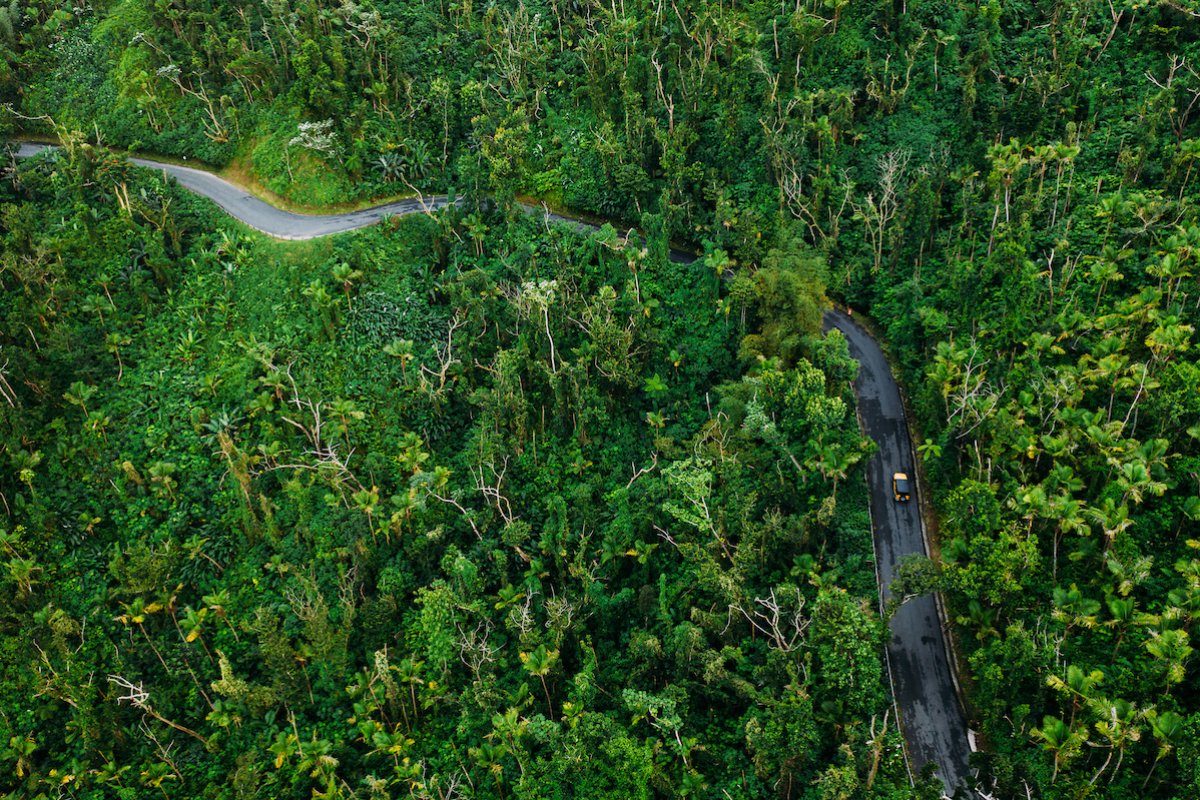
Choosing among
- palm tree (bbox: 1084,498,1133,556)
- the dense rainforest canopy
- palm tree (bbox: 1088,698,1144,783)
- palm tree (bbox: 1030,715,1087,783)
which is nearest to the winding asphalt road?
the dense rainforest canopy

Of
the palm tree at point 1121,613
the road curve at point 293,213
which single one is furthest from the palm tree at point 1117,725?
the road curve at point 293,213

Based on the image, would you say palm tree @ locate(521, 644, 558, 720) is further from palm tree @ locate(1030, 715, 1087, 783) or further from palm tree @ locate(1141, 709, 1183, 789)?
palm tree @ locate(1141, 709, 1183, 789)

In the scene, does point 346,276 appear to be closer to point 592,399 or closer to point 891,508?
point 592,399

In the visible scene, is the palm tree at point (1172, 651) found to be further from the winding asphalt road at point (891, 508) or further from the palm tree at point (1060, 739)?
the winding asphalt road at point (891, 508)

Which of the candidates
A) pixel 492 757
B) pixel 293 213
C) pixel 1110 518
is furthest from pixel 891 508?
pixel 293 213

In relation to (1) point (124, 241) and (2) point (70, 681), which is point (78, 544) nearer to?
(2) point (70, 681)
